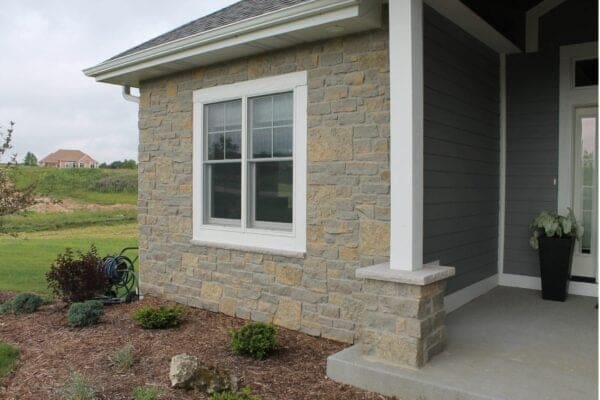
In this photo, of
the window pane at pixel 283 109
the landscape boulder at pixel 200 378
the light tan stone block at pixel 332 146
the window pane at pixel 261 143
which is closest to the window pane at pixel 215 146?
the window pane at pixel 261 143

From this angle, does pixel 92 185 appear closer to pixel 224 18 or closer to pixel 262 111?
pixel 224 18

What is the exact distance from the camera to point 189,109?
5883mm

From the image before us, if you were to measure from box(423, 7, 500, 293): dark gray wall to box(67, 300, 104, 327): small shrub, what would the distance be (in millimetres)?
3542

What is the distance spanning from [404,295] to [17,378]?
10.1 feet


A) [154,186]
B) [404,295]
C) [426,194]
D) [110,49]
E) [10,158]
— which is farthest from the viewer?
[110,49]

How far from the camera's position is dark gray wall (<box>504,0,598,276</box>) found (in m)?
5.38

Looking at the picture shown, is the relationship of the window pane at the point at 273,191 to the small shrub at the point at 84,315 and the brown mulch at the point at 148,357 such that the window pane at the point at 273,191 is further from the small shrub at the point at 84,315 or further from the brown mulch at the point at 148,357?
the small shrub at the point at 84,315

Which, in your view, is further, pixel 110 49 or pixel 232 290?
pixel 110 49

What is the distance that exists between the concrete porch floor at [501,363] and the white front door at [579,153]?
99 cm

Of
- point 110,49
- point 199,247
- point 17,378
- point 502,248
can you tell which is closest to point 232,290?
point 199,247

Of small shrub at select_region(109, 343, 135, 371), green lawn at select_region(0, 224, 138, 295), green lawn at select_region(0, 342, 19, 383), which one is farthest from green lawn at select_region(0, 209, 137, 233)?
small shrub at select_region(109, 343, 135, 371)

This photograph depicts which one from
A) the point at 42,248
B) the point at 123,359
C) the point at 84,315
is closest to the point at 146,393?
the point at 123,359

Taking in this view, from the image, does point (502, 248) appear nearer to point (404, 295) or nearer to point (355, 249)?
point (355, 249)

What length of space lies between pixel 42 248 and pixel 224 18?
9.05 metres
